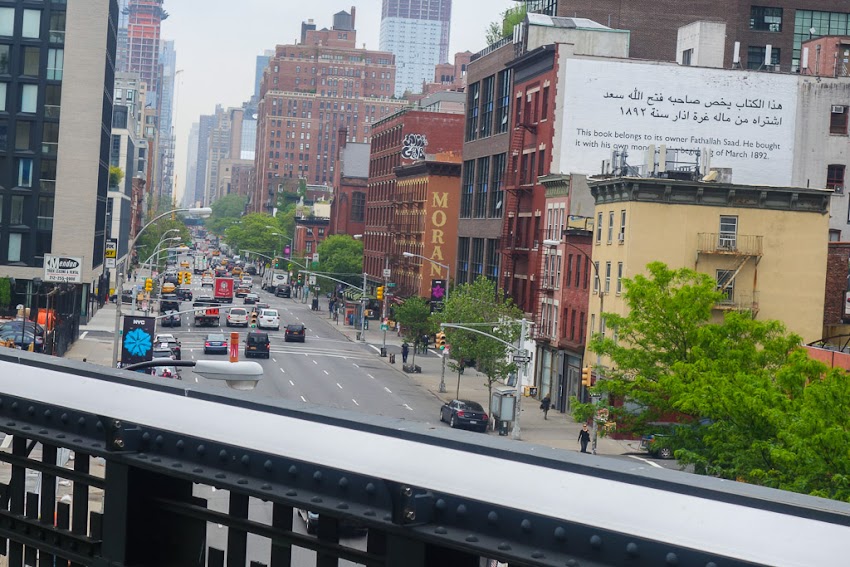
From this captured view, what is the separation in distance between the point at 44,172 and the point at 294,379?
93.4ft

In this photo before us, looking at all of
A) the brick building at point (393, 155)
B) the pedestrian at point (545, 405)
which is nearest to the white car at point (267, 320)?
the brick building at point (393, 155)

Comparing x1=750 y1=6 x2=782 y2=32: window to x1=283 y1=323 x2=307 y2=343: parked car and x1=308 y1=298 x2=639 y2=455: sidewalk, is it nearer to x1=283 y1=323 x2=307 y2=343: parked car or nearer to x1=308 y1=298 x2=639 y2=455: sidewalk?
x1=308 y1=298 x2=639 y2=455: sidewalk

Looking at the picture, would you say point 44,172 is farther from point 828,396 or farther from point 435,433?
point 435,433

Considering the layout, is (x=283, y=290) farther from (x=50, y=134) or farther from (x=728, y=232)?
(x=728, y=232)

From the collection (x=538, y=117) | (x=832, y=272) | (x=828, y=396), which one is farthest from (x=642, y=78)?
(x=828, y=396)

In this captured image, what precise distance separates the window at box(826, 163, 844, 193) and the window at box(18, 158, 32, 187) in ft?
171

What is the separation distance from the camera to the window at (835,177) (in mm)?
73938

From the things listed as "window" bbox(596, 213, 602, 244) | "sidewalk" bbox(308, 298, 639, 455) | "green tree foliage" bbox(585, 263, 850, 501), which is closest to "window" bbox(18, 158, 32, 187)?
"sidewalk" bbox(308, 298, 639, 455)

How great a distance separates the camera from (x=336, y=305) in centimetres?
12488

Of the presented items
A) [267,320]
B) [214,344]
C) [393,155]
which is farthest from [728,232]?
[393,155]

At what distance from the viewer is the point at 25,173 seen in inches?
3364

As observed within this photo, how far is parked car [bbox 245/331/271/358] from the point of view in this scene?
→ 265 feet

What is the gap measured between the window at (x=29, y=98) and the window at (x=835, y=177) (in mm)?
52055

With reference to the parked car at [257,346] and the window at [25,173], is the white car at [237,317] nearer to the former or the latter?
the parked car at [257,346]
